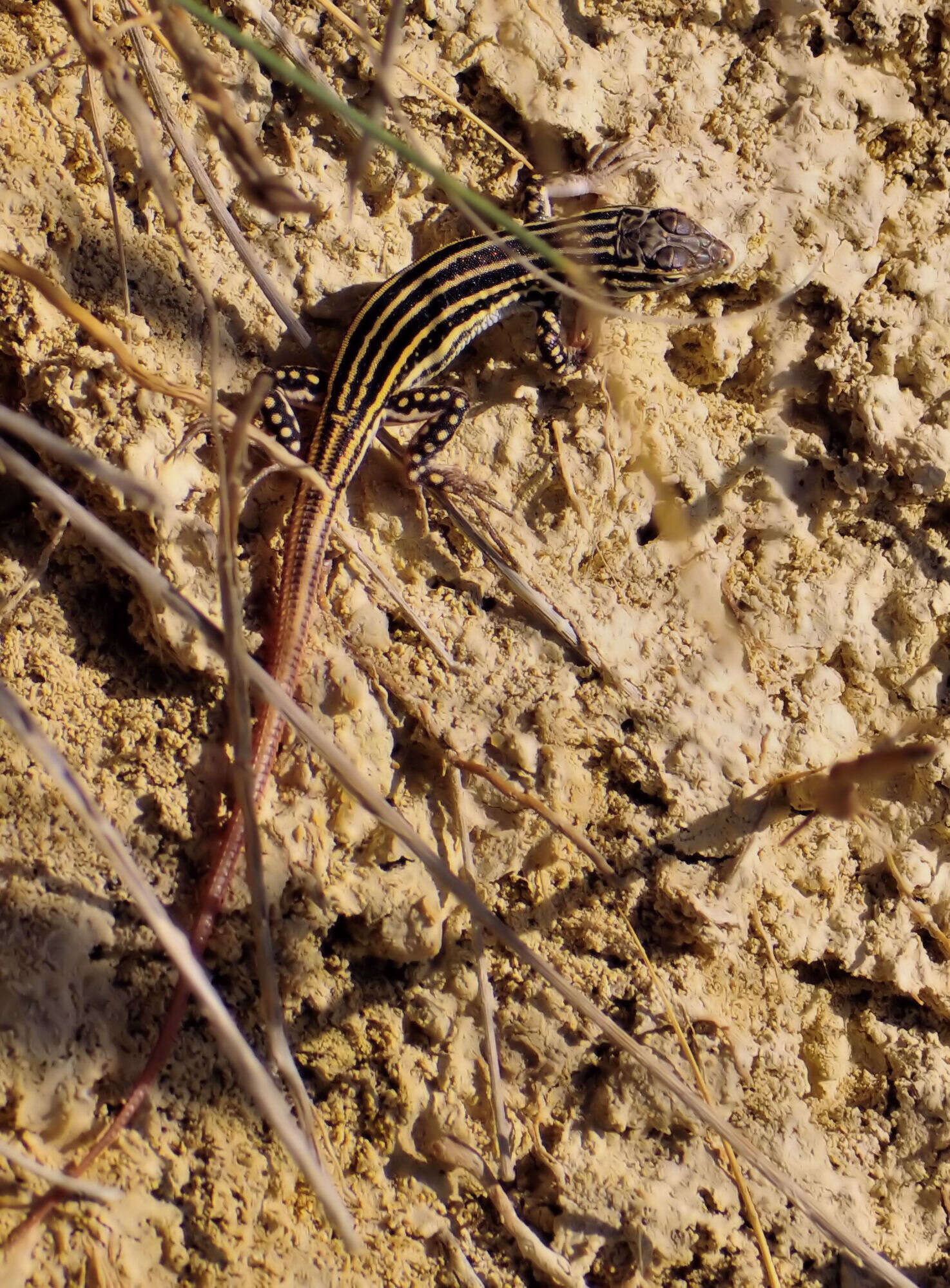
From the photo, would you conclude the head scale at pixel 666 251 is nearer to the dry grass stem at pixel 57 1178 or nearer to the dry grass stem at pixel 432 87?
the dry grass stem at pixel 432 87

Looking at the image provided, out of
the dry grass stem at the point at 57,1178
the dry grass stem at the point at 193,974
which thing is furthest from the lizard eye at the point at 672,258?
the dry grass stem at the point at 57,1178

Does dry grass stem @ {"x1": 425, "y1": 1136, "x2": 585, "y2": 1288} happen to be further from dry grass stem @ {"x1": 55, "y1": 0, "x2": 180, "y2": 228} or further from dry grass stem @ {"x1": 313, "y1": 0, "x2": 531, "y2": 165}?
dry grass stem @ {"x1": 313, "y1": 0, "x2": 531, "y2": 165}

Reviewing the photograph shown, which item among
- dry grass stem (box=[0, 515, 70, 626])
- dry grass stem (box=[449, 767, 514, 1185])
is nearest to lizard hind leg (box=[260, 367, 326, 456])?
dry grass stem (box=[0, 515, 70, 626])

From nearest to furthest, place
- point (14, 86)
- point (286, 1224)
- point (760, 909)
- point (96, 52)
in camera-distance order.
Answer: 1. point (96, 52)
2. point (286, 1224)
3. point (14, 86)
4. point (760, 909)

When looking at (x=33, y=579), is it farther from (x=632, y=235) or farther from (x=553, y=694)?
(x=632, y=235)

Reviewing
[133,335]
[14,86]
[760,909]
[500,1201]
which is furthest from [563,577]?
[14,86]

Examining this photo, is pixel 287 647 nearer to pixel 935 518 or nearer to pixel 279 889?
pixel 279 889
